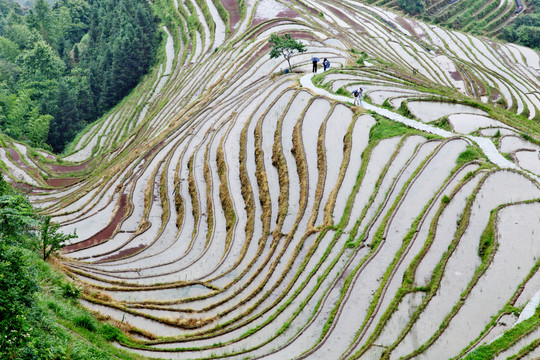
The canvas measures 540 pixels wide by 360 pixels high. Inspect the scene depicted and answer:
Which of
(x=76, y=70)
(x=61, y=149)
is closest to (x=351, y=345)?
(x=61, y=149)

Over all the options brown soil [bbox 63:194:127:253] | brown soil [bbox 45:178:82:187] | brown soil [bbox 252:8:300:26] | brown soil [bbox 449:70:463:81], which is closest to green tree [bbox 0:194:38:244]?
brown soil [bbox 63:194:127:253]

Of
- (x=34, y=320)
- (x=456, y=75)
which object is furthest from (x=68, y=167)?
(x=456, y=75)

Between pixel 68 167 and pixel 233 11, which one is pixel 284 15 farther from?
pixel 68 167

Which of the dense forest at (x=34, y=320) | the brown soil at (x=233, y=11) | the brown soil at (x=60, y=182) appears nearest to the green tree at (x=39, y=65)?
the brown soil at (x=233, y=11)

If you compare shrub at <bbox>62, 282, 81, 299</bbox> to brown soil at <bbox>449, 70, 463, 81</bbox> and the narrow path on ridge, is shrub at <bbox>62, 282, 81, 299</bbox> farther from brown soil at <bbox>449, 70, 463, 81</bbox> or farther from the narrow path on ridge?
brown soil at <bbox>449, 70, 463, 81</bbox>

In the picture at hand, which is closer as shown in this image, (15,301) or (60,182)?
(15,301)

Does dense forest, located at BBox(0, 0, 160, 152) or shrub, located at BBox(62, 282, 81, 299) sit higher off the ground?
dense forest, located at BBox(0, 0, 160, 152)
